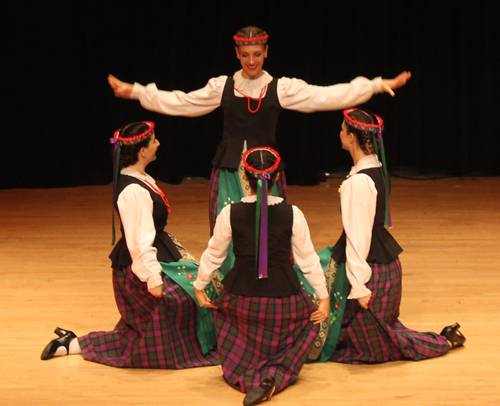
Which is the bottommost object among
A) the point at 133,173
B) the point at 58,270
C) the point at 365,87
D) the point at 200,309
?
the point at 58,270

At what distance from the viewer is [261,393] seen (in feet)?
8.99

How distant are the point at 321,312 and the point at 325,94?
41.6 inches

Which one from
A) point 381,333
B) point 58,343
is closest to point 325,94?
point 381,333

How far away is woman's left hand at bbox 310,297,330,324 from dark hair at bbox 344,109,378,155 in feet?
2.17

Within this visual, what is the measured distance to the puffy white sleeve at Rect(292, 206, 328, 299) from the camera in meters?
2.83

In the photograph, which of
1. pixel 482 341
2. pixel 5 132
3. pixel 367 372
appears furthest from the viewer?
pixel 5 132

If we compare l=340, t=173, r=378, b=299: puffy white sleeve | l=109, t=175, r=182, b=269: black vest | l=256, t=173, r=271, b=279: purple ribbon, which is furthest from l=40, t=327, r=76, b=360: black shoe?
l=340, t=173, r=378, b=299: puffy white sleeve

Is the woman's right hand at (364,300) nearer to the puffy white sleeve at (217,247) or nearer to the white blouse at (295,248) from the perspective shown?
the white blouse at (295,248)

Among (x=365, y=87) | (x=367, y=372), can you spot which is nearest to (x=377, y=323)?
(x=367, y=372)

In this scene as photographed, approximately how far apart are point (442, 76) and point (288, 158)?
5.69 feet

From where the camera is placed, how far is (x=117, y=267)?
3162 millimetres

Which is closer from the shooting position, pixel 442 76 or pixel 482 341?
pixel 482 341

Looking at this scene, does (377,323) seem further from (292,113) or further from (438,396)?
(292,113)

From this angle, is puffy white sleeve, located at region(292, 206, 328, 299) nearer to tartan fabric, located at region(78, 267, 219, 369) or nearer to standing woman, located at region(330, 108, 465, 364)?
standing woman, located at region(330, 108, 465, 364)
